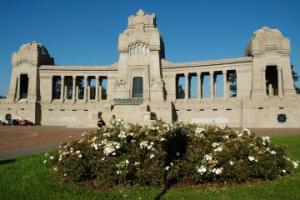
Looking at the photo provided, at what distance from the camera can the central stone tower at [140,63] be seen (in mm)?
63906

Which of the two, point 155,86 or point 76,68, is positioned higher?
point 76,68

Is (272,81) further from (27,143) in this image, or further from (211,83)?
(27,143)

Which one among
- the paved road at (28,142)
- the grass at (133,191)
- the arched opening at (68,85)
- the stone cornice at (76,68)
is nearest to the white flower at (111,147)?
the grass at (133,191)

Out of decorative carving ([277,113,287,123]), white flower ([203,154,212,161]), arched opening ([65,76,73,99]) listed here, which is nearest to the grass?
white flower ([203,154,212,161])

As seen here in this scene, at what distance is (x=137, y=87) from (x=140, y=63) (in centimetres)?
476

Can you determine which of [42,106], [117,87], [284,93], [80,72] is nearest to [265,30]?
[284,93]

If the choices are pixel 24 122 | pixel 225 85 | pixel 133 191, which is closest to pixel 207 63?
pixel 225 85

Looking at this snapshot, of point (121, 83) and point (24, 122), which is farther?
point (121, 83)

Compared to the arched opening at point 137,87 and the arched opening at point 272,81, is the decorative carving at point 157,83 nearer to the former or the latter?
the arched opening at point 137,87

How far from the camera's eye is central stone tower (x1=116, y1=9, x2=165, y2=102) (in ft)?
210

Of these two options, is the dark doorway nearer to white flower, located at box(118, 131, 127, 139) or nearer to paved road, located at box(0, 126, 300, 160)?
paved road, located at box(0, 126, 300, 160)

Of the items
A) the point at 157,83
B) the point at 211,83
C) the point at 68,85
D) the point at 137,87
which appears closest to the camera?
the point at 211,83

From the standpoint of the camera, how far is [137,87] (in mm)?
65188

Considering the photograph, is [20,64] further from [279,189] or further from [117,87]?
[279,189]
